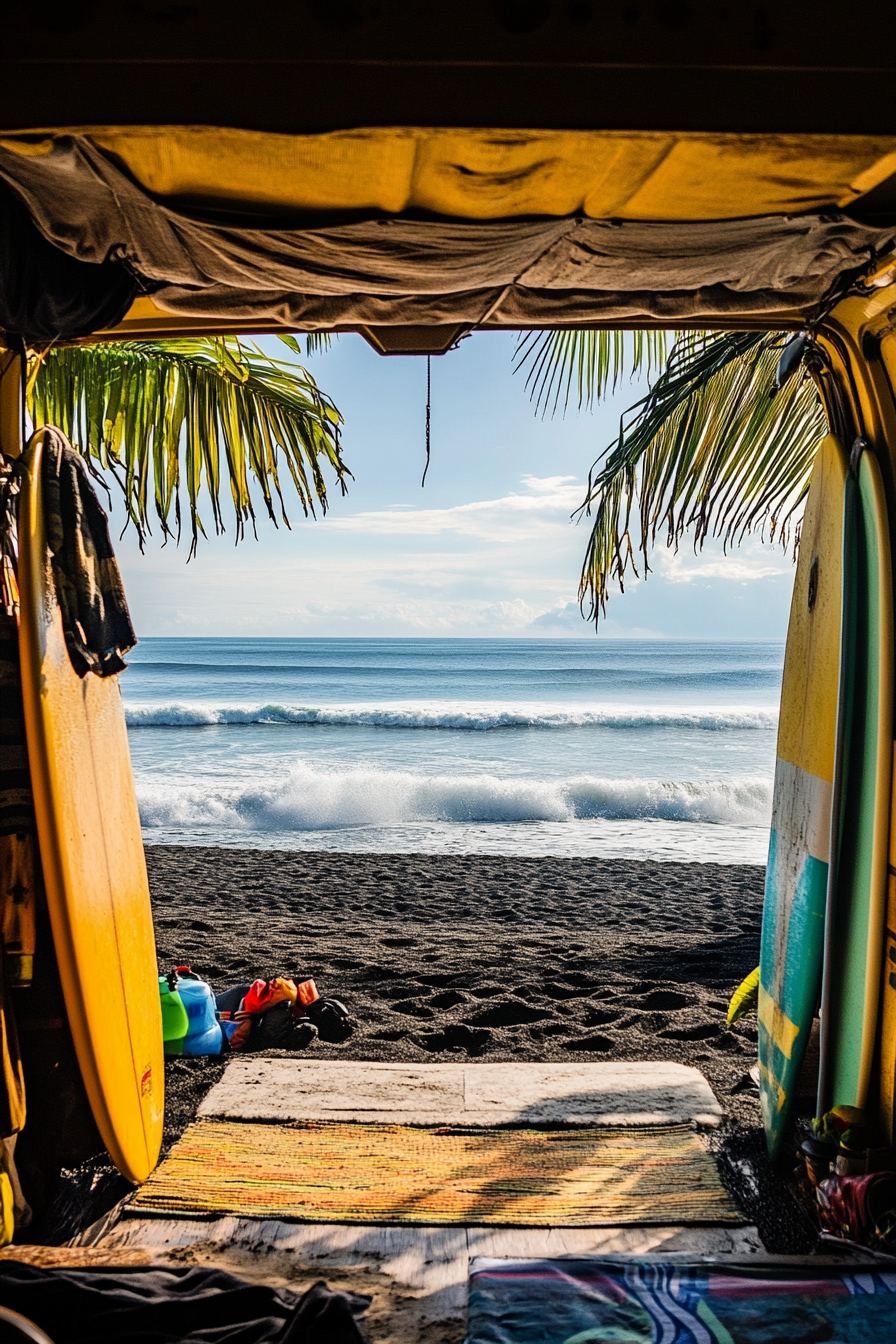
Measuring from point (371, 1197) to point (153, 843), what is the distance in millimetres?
6766

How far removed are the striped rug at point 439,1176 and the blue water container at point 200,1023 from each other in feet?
1.76

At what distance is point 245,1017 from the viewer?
3.46 m

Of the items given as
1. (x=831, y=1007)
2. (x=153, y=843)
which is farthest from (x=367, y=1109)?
(x=153, y=843)

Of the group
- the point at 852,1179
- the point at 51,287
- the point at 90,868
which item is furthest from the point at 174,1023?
the point at 51,287

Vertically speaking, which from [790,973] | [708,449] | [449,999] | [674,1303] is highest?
[708,449]

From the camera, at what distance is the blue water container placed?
3250 mm

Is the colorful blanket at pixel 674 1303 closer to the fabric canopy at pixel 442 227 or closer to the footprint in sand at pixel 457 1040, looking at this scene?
the footprint in sand at pixel 457 1040

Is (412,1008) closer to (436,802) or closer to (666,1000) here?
(666,1000)

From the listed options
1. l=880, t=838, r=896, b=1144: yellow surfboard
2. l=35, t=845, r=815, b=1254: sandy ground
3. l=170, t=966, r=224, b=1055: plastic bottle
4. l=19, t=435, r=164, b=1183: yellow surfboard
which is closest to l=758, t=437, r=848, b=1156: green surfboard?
l=880, t=838, r=896, b=1144: yellow surfboard

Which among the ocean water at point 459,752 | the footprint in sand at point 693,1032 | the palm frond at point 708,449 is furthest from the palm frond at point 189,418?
the ocean water at point 459,752

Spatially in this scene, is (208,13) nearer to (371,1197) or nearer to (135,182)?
(135,182)

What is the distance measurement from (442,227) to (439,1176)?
7.93 feet

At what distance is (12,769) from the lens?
2.15m

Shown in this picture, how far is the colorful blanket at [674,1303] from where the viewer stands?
5.07 ft
